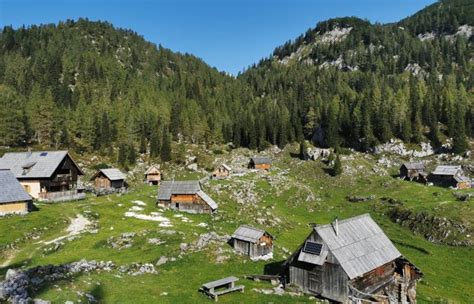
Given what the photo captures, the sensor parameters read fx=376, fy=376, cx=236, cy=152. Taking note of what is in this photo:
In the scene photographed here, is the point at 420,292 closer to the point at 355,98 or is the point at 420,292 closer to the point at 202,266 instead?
the point at 202,266

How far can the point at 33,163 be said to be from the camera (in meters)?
74.9

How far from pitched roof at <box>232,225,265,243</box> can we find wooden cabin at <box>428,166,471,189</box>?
75.9m

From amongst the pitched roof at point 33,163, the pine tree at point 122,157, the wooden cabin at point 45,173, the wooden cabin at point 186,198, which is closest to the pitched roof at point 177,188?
the wooden cabin at point 186,198

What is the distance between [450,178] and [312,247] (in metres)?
82.6

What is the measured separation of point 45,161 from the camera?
75750 mm

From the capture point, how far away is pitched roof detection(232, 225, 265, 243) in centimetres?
4553

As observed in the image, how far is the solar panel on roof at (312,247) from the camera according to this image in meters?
34.8

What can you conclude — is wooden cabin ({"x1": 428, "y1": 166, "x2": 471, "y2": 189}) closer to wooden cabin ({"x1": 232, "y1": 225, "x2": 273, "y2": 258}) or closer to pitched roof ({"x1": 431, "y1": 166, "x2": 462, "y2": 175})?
pitched roof ({"x1": 431, "y1": 166, "x2": 462, "y2": 175})

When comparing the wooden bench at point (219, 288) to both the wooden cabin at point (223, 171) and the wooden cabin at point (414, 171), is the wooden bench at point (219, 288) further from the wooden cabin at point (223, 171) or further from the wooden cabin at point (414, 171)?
the wooden cabin at point (414, 171)

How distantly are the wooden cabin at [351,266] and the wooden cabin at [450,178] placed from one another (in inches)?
2786

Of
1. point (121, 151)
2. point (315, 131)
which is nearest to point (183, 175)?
point (121, 151)

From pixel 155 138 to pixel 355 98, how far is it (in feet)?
315

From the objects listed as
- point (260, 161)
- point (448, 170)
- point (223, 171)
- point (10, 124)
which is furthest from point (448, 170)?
point (10, 124)

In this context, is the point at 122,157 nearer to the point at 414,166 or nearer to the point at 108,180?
the point at 108,180
